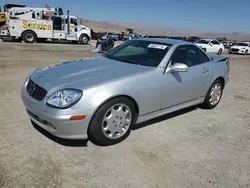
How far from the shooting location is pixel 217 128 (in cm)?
393

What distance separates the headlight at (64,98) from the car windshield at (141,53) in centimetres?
131

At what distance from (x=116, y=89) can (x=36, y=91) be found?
105 centimetres

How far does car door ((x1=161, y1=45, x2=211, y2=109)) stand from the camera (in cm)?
353

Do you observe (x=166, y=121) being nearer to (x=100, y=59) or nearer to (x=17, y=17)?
(x=100, y=59)

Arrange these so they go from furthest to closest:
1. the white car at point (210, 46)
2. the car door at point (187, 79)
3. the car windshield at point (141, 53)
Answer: the white car at point (210, 46), the car windshield at point (141, 53), the car door at point (187, 79)

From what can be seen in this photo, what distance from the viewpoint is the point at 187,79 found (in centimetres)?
381

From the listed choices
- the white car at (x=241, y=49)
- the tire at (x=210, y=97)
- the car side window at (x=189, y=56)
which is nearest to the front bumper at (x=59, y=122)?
the car side window at (x=189, y=56)

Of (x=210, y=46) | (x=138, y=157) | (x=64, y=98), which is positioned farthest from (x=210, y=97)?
(x=210, y=46)

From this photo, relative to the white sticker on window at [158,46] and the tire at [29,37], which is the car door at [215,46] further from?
the white sticker on window at [158,46]

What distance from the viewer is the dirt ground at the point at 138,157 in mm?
2434

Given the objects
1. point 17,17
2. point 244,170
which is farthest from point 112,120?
point 17,17

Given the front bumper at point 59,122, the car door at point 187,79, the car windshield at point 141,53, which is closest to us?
the front bumper at point 59,122

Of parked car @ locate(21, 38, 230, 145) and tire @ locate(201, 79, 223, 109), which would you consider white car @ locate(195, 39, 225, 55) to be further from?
parked car @ locate(21, 38, 230, 145)

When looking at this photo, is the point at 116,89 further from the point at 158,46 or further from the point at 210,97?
the point at 210,97
